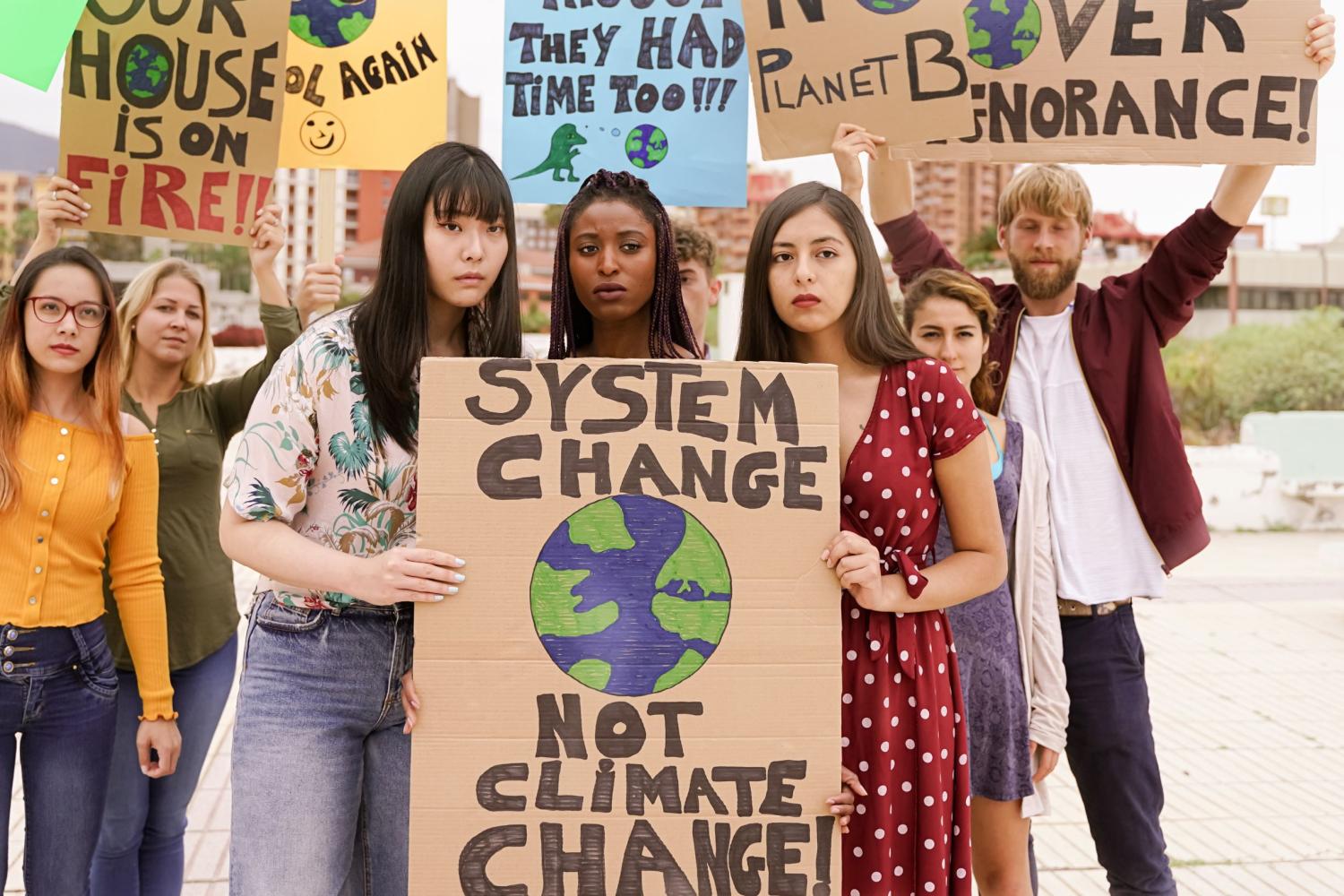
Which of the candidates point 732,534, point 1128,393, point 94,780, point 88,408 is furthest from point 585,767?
point 1128,393

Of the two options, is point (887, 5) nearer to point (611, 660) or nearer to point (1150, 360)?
point (1150, 360)

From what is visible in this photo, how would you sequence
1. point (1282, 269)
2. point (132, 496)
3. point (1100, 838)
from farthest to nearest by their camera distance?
1. point (1282, 269)
2. point (1100, 838)
3. point (132, 496)

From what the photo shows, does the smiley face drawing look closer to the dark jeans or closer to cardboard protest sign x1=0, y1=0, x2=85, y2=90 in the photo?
cardboard protest sign x1=0, y1=0, x2=85, y2=90

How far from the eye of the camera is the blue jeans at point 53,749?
2469 millimetres

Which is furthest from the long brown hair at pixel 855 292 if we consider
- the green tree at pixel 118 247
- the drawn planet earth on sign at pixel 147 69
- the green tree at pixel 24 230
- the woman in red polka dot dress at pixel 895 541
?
the green tree at pixel 24 230

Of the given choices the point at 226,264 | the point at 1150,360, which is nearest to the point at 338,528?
the point at 1150,360

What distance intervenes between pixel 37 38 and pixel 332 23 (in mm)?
883

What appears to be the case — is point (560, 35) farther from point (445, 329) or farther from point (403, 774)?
point (403, 774)

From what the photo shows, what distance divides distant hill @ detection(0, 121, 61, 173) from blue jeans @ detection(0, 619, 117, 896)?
492 feet

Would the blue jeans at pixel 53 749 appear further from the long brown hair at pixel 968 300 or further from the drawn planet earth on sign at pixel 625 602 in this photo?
the long brown hair at pixel 968 300

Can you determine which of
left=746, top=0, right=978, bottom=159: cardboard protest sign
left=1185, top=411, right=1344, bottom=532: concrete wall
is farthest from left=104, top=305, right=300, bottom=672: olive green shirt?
left=1185, top=411, right=1344, bottom=532: concrete wall

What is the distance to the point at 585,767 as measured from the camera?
74.5 inches

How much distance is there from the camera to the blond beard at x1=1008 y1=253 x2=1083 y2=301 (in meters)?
3.01

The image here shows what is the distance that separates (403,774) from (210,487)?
4.68 feet
